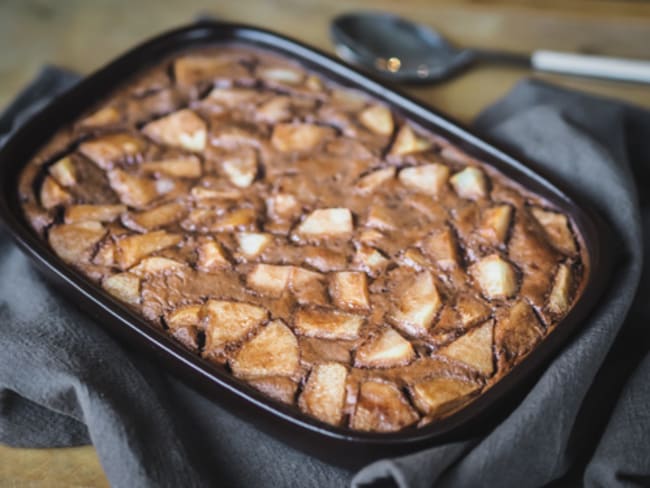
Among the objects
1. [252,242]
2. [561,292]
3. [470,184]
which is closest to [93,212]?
[252,242]

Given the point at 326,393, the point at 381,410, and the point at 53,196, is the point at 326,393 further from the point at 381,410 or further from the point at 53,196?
the point at 53,196

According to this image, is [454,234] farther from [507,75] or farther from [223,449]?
[507,75]

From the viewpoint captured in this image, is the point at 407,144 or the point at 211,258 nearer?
the point at 211,258

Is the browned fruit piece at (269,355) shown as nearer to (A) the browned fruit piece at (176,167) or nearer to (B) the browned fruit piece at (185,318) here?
(B) the browned fruit piece at (185,318)

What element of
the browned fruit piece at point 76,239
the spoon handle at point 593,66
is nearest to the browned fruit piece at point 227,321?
the browned fruit piece at point 76,239

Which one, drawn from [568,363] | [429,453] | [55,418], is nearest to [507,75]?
[568,363]

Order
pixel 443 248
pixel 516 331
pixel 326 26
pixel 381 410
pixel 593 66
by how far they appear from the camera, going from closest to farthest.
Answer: pixel 381 410
pixel 516 331
pixel 443 248
pixel 593 66
pixel 326 26

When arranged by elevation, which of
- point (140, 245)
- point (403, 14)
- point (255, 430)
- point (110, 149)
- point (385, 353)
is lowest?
point (255, 430)
